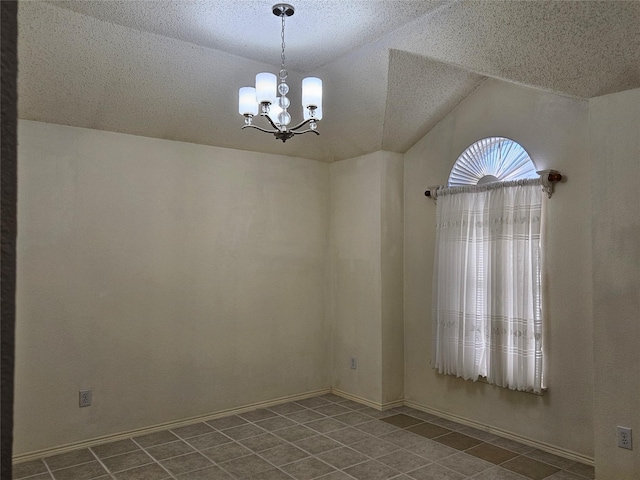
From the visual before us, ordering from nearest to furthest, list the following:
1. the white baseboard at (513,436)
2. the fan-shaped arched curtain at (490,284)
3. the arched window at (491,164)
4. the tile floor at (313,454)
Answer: the tile floor at (313,454)
the white baseboard at (513,436)
the fan-shaped arched curtain at (490,284)
the arched window at (491,164)

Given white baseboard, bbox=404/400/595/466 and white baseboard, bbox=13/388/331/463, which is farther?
white baseboard, bbox=13/388/331/463

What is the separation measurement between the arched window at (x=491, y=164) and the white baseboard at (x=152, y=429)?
2.51m

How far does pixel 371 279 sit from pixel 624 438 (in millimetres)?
2342

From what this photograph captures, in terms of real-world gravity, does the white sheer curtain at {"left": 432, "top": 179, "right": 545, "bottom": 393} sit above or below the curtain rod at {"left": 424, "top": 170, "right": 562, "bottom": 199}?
below

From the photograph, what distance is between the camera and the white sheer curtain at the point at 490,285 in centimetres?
365

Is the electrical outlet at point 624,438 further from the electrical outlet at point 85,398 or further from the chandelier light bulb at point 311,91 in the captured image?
the electrical outlet at point 85,398

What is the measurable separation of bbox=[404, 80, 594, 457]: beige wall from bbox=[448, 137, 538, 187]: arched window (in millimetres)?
60

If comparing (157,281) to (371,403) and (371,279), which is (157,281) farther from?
(371,403)

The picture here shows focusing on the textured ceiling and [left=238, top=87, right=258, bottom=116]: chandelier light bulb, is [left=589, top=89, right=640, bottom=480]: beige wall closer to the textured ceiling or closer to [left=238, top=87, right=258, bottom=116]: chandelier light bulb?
the textured ceiling

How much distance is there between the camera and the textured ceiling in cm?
285

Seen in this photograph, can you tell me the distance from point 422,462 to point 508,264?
1547mm

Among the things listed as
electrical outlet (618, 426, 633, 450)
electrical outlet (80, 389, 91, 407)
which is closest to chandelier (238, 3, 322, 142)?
electrical outlet (80, 389, 91, 407)

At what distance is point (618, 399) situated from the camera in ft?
9.82

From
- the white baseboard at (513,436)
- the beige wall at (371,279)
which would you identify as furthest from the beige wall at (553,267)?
the beige wall at (371,279)
